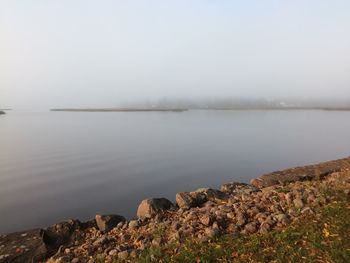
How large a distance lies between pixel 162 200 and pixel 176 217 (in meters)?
1.75

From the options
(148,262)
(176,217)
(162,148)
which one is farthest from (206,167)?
(148,262)

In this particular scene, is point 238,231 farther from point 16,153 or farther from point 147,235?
point 16,153

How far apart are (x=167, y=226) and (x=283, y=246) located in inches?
148

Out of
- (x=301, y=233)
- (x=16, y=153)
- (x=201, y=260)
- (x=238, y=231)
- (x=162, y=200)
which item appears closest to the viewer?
(x=201, y=260)

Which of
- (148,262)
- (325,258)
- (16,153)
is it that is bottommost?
(16,153)

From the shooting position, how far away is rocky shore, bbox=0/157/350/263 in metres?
9.19

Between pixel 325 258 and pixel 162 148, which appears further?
pixel 162 148

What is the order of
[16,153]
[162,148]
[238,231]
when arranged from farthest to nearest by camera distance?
[162,148] < [16,153] < [238,231]

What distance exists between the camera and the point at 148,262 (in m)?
8.02

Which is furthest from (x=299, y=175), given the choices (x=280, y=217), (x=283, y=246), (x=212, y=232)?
(x=283, y=246)

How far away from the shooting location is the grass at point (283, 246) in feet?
24.1

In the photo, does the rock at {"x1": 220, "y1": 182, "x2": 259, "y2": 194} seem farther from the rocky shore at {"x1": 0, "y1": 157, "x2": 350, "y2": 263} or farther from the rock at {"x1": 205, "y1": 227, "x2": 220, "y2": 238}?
the rock at {"x1": 205, "y1": 227, "x2": 220, "y2": 238}

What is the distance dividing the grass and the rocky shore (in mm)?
401

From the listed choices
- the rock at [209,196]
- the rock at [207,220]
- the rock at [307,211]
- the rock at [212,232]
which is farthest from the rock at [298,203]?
the rock at [209,196]
